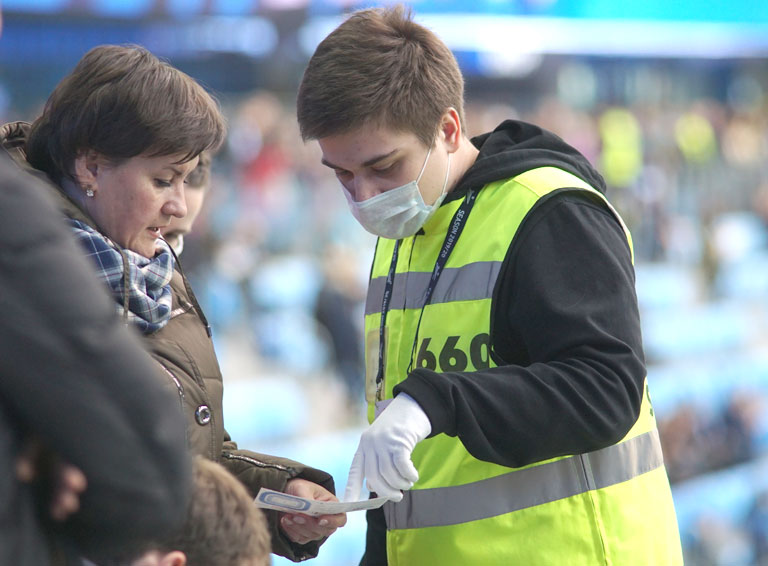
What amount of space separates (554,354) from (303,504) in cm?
45

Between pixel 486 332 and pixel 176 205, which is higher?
pixel 176 205

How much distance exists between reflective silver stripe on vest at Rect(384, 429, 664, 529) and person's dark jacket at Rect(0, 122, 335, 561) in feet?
0.89

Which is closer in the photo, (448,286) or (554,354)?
(554,354)

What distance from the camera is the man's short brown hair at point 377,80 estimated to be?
5.38ft

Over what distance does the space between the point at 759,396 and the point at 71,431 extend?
34.6 feet

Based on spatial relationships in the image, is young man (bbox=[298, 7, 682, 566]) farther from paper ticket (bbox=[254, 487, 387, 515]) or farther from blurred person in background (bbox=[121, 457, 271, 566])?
blurred person in background (bbox=[121, 457, 271, 566])

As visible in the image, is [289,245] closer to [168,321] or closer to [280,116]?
[280,116]

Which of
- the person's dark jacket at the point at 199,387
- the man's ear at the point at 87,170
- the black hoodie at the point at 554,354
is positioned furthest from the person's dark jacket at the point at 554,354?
the man's ear at the point at 87,170

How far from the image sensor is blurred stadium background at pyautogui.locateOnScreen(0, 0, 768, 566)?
7258mm

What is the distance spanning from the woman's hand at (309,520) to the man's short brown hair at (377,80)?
0.61 meters

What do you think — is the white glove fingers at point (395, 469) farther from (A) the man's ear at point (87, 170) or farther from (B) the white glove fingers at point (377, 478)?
(A) the man's ear at point (87, 170)

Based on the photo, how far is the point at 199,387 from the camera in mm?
1562

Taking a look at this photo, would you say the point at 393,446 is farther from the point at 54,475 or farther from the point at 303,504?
the point at 54,475

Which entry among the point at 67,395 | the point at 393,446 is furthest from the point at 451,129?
the point at 67,395
